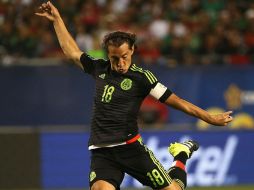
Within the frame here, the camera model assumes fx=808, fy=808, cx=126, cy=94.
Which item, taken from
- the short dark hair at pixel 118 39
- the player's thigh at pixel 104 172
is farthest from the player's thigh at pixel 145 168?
the short dark hair at pixel 118 39

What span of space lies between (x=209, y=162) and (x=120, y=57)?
5.64 m

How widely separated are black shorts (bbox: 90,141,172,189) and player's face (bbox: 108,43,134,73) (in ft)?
2.43

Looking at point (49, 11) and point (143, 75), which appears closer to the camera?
point (143, 75)

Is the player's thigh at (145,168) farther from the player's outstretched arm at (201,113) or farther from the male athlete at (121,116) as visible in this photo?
the player's outstretched arm at (201,113)

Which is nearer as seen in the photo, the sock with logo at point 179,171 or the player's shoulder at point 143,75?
the player's shoulder at point 143,75

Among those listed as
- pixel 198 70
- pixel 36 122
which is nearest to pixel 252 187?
pixel 198 70

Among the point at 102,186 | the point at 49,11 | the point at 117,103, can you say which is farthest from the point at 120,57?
the point at 102,186

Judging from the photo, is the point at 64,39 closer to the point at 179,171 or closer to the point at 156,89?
the point at 156,89

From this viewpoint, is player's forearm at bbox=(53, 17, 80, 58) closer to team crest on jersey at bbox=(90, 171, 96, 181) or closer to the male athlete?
the male athlete

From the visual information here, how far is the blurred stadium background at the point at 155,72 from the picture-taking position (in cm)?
1243

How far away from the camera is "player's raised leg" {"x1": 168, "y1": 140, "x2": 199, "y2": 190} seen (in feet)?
27.1

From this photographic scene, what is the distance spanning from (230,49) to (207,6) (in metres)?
1.51

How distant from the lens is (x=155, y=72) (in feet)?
48.4

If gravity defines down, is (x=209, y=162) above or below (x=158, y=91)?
below
